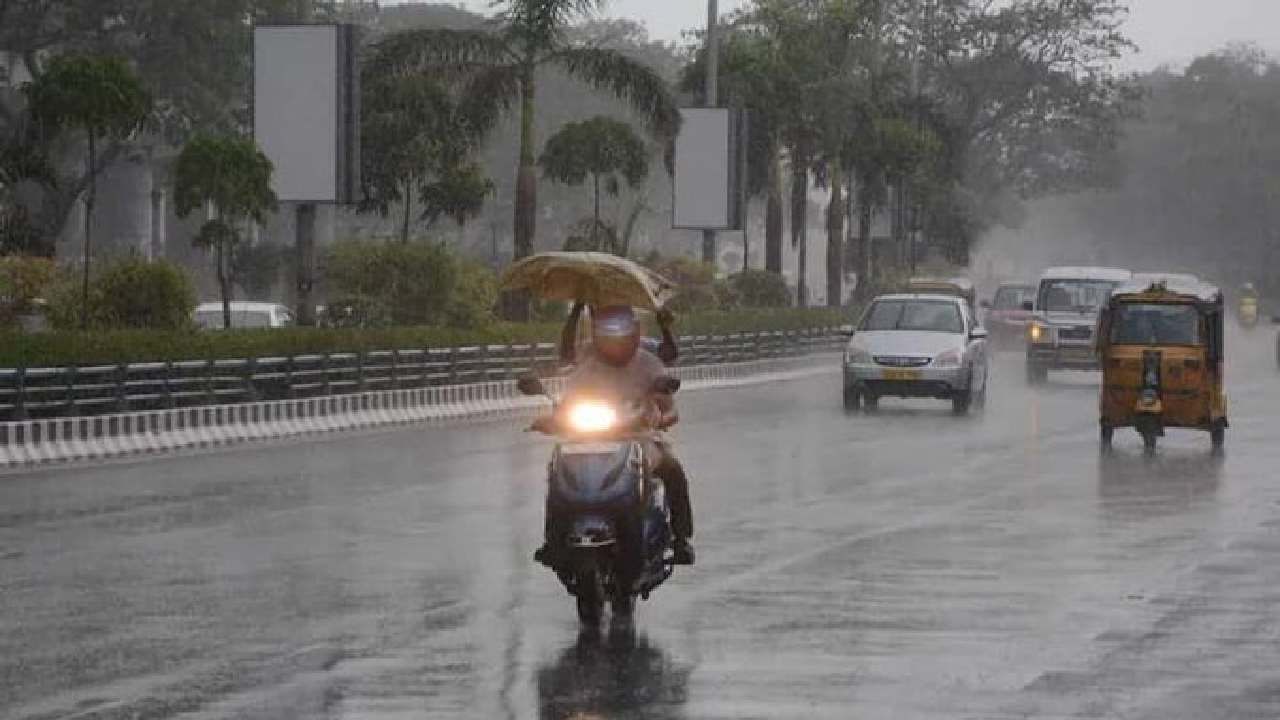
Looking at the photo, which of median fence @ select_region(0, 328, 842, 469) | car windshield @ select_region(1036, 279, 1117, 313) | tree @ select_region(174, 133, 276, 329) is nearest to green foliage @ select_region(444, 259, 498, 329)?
median fence @ select_region(0, 328, 842, 469)

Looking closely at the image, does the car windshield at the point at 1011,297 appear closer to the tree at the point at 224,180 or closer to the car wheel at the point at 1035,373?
the car wheel at the point at 1035,373

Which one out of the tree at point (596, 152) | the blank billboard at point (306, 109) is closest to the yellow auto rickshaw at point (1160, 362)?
the blank billboard at point (306, 109)

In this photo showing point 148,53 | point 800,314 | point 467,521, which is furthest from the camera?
point 148,53

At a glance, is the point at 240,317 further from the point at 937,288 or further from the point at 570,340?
the point at 570,340

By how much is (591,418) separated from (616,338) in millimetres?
601

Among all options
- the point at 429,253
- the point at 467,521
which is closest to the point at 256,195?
the point at 429,253

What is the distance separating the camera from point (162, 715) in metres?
11.7

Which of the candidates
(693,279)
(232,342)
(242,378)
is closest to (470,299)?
(232,342)

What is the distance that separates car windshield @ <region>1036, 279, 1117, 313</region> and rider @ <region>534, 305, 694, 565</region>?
1620 inches

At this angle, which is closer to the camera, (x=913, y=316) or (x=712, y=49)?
(x=913, y=316)

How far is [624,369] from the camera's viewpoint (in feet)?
50.2

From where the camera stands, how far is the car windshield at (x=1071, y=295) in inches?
2213

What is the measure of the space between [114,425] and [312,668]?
732 inches

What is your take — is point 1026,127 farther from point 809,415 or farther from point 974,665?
point 974,665
